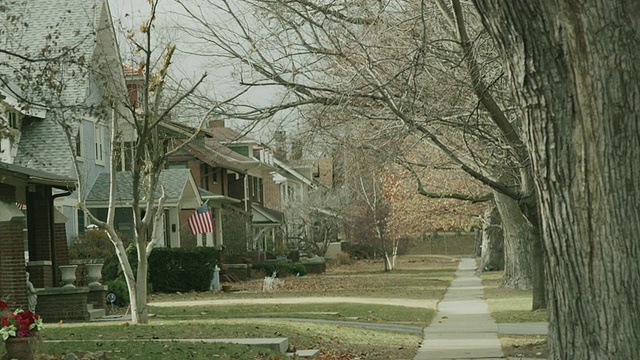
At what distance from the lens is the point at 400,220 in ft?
168

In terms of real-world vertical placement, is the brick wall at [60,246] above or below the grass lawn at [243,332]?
above

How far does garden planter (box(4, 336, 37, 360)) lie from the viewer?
12086 millimetres

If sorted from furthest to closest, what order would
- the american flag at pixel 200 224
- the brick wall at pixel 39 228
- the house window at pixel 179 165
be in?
the house window at pixel 179 165 < the american flag at pixel 200 224 < the brick wall at pixel 39 228

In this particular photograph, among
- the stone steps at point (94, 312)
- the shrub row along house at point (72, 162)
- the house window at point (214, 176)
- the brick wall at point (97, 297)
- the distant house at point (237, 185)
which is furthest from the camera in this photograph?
the house window at point (214, 176)

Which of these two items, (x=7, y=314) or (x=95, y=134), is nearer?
(x=7, y=314)

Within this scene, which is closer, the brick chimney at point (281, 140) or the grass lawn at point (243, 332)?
the grass lawn at point (243, 332)

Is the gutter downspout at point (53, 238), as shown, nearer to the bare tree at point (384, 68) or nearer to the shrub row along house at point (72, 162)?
the shrub row along house at point (72, 162)

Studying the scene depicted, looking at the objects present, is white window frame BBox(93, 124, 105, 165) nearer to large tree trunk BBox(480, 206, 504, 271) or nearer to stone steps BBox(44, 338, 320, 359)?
stone steps BBox(44, 338, 320, 359)

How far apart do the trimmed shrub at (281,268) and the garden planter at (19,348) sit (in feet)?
123

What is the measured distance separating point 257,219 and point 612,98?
55606 millimetres

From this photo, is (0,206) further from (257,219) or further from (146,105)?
(257,219)

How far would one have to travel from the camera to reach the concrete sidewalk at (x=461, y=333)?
1507cm

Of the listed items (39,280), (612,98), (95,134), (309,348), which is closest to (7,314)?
(309,348)

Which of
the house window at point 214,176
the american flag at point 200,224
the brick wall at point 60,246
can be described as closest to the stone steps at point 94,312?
the brick wall at point 60,246
